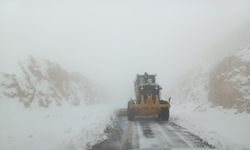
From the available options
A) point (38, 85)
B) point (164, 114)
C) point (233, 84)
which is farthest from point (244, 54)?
point (38, 85)

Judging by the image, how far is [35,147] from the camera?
38.1ft

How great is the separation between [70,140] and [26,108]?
67.4ft

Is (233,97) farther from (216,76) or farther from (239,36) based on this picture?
(239,36)

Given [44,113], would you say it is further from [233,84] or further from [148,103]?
[233,84]

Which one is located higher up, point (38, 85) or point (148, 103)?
point (38, 85)

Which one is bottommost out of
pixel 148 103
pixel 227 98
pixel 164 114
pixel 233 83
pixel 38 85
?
pixel 164 114

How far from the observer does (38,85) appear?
40.8 metres

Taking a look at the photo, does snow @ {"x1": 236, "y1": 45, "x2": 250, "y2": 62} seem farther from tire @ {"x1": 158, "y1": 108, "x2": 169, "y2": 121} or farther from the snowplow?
tire @ {"x1": 158, "y1": 108, "x2": 169, "y2": 121}

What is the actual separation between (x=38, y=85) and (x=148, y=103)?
58.3 ft

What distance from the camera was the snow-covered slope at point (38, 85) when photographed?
110 feet

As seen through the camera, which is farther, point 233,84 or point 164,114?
point 233,84

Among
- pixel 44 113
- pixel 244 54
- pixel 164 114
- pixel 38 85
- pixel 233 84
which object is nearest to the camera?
pixel 164 114

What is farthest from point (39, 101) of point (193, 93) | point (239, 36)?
point (239, 36)

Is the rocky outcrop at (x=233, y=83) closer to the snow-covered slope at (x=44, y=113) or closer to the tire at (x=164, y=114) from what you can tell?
the tire at (x=164, y=114)
